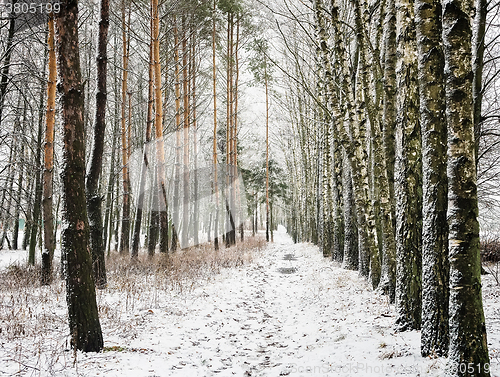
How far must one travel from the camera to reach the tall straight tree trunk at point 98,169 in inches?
252

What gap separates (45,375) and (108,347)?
859mm

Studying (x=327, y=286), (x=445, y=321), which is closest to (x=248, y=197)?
(x=327, y=286)

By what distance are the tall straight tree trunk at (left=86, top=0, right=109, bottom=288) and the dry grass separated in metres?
0.74

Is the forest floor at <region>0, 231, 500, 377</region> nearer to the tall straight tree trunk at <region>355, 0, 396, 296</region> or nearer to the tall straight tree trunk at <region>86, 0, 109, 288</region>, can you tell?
the tall straight tree trunk at <region>355, 0, 396, 296</region>

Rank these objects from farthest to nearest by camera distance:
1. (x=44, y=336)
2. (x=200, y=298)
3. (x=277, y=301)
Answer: (x=277, y=301), (x=200, y=298), (x=44, y=336)

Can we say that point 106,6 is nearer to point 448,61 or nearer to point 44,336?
point 44,336

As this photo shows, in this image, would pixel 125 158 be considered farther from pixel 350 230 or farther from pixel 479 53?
pixel 479 53

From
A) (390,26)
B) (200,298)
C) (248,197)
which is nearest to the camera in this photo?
(390,26)

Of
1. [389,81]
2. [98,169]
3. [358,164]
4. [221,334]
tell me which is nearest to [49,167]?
[98,169]

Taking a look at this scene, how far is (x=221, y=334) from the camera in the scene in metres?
4.87

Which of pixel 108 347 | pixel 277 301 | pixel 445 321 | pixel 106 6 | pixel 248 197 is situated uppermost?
pixel 106 6

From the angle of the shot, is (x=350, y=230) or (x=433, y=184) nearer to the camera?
(x=433, y=184)

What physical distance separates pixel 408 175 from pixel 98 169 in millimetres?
5754

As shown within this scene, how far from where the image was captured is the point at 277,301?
23.7ft
